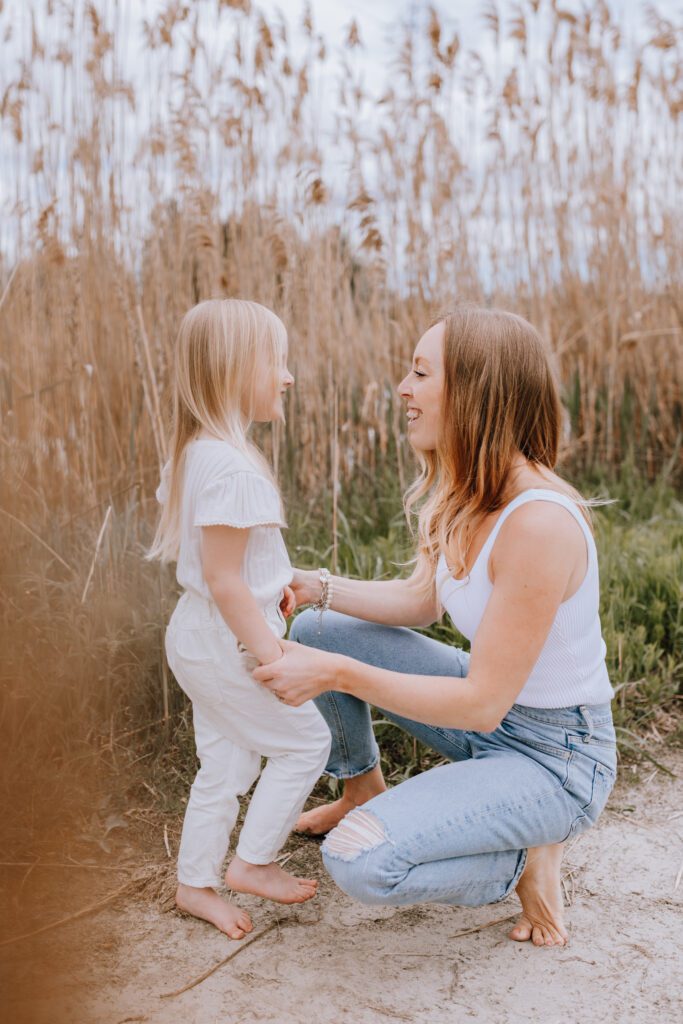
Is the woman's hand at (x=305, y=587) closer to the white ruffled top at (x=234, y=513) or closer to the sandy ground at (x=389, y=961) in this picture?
the white ruffled top at (x=234, y=513)

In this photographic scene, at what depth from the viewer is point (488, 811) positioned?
166cm

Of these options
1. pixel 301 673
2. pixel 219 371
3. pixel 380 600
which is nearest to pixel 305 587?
pixel 380 600

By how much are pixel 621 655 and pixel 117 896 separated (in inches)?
59.7

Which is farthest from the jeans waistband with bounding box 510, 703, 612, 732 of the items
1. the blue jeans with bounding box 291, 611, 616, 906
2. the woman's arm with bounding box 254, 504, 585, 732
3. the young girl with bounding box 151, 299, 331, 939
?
the young girl with bounding box 151, 299, 331, 939

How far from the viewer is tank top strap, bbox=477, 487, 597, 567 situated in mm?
1625

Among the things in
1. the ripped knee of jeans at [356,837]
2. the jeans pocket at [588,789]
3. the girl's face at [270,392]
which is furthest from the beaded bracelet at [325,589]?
the jeans pocket at [588,789]

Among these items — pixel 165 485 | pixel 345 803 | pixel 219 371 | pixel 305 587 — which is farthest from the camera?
pixel 345 803

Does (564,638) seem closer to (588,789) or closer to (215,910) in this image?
(588,789)

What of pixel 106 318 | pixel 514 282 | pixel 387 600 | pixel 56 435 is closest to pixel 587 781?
pixel 387 600

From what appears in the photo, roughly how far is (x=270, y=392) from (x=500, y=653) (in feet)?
2.14

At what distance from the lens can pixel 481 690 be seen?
1596 mm

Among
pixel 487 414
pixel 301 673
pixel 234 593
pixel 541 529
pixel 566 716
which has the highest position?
pixel 487 414

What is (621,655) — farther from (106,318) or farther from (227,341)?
(106,318)

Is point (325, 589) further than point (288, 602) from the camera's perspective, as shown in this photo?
Yes
